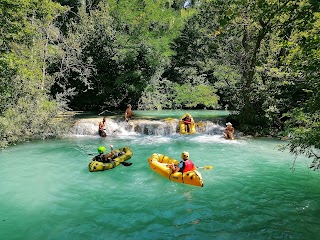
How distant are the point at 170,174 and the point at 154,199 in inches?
59.4

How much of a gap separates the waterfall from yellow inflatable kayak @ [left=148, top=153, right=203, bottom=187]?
636 centimetres

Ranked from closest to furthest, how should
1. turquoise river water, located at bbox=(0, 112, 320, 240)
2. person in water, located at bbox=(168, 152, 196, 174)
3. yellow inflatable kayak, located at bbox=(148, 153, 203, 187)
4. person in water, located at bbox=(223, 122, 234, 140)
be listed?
turquoise river water, located at bbox=(0, 112, 320, 240) < yellow inflatable kayak, located at bbox=(148, 153, 203, 187) < person in water, located at bbox=(168, 152, 196, 174) < person in water, located at bbox=(223, 122, 234, 140)

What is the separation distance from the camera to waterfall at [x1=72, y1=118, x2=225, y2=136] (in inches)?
656

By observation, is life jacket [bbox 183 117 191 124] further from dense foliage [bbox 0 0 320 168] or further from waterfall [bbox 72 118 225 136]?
dense foliage [bbox 0 0 320 168]

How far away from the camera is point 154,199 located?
301 inches

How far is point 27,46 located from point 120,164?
23.6 ft

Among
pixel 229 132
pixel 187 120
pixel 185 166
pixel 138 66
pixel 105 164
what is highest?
pixel 138 66

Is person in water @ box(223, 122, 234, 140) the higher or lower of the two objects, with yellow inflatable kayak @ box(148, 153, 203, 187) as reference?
higher

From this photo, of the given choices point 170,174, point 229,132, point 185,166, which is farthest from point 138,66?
point 185,166

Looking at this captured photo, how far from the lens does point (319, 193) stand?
806 cm

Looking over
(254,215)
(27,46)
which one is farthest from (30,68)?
(254,215)

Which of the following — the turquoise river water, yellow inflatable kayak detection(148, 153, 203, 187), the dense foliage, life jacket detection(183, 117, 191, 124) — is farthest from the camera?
life jacket detection(183, 117, 191, 124)

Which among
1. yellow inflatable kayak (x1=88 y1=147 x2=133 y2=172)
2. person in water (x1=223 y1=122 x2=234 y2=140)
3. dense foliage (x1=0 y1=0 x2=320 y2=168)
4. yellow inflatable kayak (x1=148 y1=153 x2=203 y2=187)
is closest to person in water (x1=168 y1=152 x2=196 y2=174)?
yellow inflatable kayak (x1=148 y1=153 x2=203 y2=187)

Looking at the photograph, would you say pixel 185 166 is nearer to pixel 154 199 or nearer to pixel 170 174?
pixel 170 174
